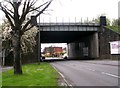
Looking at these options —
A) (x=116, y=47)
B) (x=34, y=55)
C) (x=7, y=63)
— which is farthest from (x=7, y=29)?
(x=116, y=47)

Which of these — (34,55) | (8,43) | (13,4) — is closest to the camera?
(13,4)

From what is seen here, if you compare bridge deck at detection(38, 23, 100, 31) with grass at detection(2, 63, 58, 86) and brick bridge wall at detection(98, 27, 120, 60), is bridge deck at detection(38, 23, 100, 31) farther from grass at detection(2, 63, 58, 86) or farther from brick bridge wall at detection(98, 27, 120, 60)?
grass at detection(2, 63, 58, 86)

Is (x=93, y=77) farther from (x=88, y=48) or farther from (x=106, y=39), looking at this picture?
(x=88, y=48)

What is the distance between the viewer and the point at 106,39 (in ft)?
231

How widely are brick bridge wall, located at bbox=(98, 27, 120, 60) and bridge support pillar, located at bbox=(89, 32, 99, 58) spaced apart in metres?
1.45

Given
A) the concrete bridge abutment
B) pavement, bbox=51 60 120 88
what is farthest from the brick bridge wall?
pavement, bbox=51 60 120 88

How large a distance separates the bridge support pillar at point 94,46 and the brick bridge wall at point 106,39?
57.2 inches

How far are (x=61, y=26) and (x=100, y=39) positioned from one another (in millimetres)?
9736

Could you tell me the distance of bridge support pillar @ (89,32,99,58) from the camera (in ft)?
246

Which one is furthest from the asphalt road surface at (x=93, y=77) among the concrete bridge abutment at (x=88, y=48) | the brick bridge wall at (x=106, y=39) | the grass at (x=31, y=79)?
the concrete bridge abutment at (x=88, y=48)

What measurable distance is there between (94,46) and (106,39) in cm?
699

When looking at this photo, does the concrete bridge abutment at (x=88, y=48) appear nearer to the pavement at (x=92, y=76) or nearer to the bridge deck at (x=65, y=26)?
the bridge deck at (x=65, y=26)

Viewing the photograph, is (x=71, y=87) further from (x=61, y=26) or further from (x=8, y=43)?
(x=61, y=26)

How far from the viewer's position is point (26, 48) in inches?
2447
